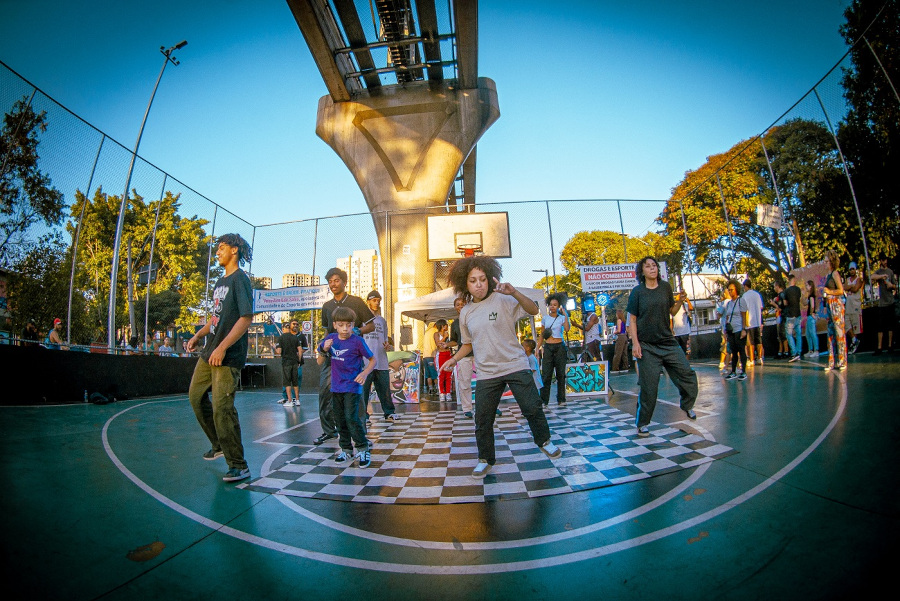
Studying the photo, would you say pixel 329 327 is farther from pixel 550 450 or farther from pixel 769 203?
pixel 769 203

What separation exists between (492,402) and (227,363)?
A: 2.10 metres

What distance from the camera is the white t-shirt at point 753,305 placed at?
23.8 ft

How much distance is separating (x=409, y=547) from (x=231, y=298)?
2.37 m

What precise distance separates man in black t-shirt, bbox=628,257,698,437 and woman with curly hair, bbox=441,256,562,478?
1205mm

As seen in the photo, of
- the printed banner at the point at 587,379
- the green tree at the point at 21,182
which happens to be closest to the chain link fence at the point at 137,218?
the green tree at the point at 21,182

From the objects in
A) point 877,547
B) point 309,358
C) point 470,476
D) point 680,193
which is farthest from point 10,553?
point 680,193

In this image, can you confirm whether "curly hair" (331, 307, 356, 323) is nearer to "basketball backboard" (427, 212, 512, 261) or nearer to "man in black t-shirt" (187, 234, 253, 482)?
"man in black t-shirt" (187, 234, 253, 482)

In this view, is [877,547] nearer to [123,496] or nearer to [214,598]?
[214,598]

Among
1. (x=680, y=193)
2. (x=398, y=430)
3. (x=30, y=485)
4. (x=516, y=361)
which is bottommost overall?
(x=398, y=430)

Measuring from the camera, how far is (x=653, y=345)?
4211 millimetres

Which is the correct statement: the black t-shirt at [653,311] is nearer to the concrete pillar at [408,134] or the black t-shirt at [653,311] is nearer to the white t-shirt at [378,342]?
the white t-shirt at [378,342]

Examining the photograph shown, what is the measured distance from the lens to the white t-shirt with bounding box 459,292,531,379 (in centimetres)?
330

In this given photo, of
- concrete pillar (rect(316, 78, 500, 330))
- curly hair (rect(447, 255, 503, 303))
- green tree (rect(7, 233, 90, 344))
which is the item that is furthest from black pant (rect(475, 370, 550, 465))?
concrete pillar (rect(316, 78, 500, 330))

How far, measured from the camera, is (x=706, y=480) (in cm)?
254
